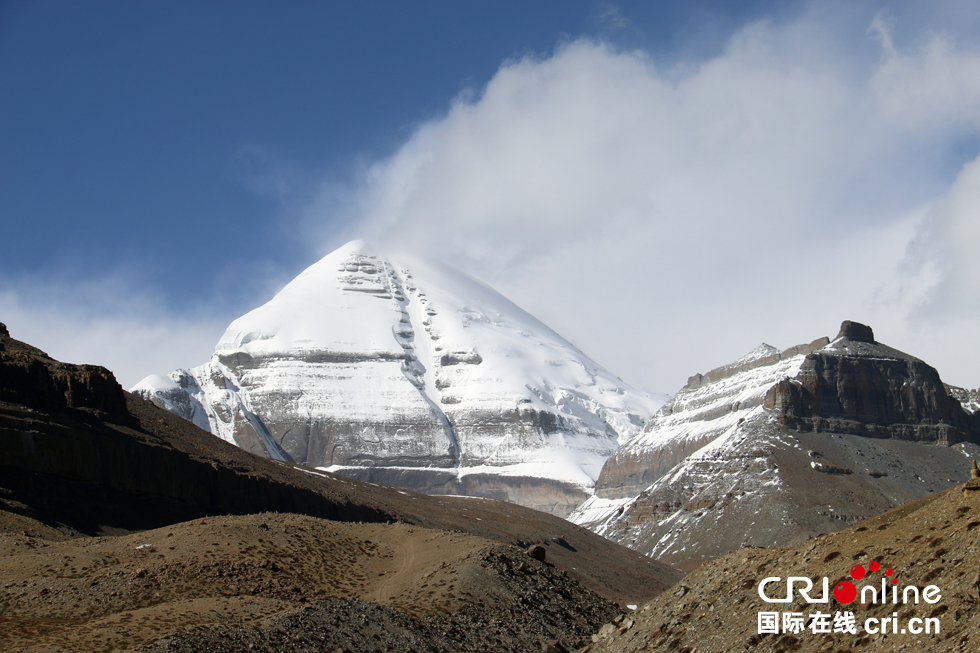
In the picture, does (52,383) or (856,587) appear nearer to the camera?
(856,587)

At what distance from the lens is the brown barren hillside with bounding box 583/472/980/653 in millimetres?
15750

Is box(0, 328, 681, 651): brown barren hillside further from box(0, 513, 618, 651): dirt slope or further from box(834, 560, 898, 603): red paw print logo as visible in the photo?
box(834, 560, 898, 603): red paw print logo

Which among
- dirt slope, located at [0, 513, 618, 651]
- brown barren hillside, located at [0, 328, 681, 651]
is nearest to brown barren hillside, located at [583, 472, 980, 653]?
brown barren hillside, located at [0, 328, 681, 651]

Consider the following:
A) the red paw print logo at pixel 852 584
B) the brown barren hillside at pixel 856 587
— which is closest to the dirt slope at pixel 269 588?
the brown barren hillside at pixel 856 587

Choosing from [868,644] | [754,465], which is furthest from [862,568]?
[754,465]

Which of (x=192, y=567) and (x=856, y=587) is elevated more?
(x=856, y=587)

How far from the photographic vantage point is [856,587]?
57.6 feet

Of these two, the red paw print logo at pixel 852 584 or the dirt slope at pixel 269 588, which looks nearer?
the red paw print logo at pixel 852 584

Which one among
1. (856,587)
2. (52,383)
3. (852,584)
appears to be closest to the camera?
(856,587)

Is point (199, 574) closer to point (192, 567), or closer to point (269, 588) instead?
point (192, 567)

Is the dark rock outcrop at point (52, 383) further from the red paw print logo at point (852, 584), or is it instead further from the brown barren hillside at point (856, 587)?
the red paw print logo at point (852, 584)

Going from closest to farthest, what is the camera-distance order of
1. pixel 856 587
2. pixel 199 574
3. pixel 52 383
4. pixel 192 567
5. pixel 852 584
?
pixel 856 587, pixel 852 584, pixel 199 574, pixel 192 567, pixel 52 383

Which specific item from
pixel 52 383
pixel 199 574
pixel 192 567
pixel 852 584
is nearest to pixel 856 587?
pixel 852 584

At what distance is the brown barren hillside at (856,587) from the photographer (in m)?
15.8
